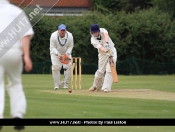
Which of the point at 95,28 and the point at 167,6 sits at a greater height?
the point at 167,6

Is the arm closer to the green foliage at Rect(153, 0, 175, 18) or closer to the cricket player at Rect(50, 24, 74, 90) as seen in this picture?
the cricket player at Rect(50, 24, 74, 90)

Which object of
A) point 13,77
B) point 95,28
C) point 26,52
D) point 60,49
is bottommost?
point 13,77

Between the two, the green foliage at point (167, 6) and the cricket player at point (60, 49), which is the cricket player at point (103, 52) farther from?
the green foliage at point (167, 6)

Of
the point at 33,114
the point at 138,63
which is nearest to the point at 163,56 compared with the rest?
the point at 138,63

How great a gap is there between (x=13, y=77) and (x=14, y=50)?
472mm

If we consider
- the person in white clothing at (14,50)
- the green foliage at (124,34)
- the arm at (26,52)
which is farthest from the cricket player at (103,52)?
the green foliage at (124,34)

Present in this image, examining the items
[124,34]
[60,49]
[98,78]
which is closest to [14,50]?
[98,78]

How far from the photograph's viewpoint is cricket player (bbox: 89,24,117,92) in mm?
17438

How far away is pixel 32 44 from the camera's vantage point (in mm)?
36719

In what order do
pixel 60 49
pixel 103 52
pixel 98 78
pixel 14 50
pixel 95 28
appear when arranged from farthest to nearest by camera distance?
1. pixel 60 49
2. pixel 98 78
3. pixel 103 52
4. pixel 95 28
5. pixel 14 50

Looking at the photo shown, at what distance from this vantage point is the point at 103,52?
1780 centimetres

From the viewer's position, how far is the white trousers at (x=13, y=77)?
8.02m

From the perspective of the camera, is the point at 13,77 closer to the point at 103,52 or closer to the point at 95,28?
the point at 95,28

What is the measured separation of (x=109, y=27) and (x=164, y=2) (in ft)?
43.2
